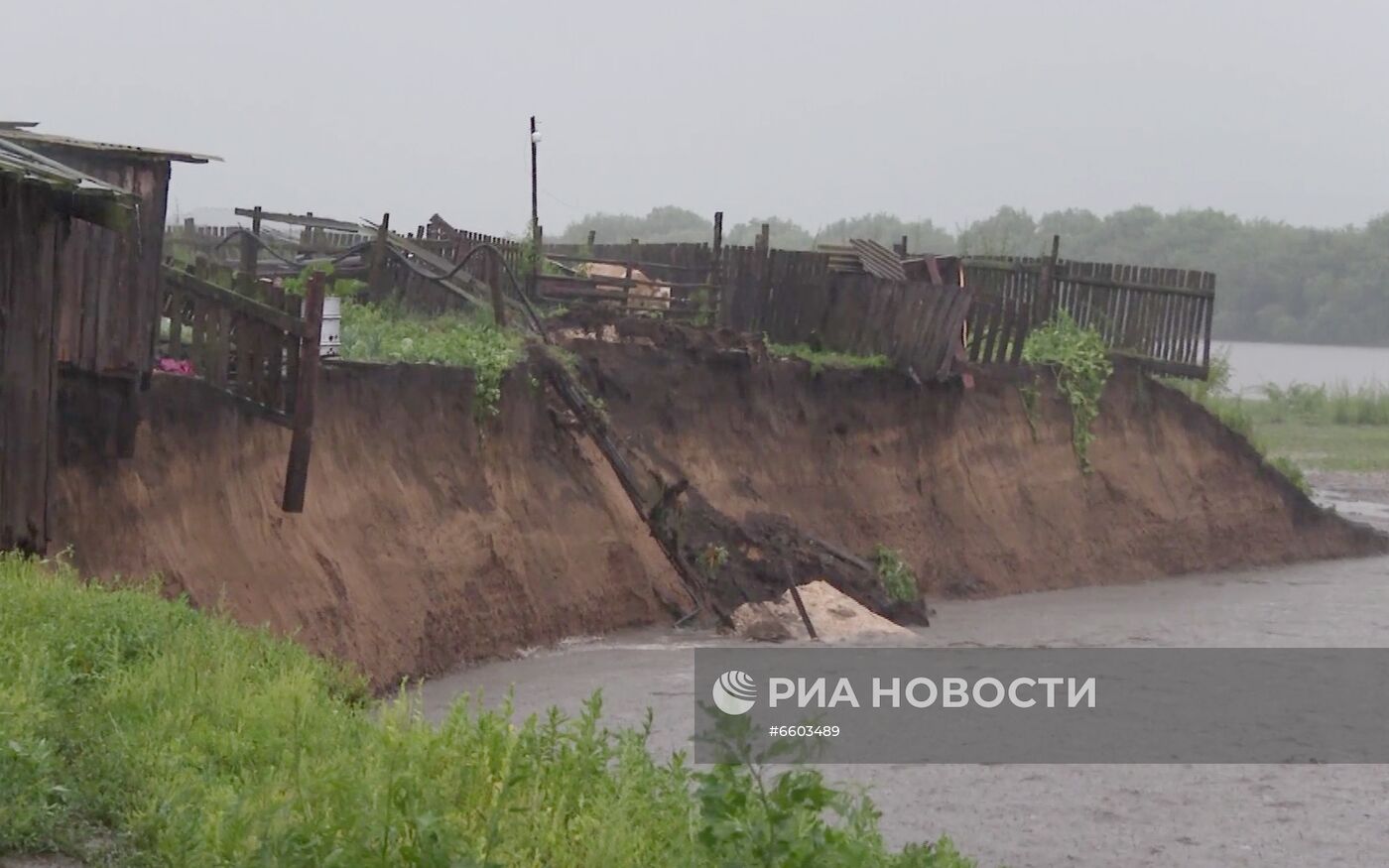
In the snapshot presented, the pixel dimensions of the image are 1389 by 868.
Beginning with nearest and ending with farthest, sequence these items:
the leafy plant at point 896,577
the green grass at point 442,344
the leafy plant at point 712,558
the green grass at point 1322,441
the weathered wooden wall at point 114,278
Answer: the weathered wooden wall at point 114,278 → the green grass at point 442,344 → the leafy plant at point 712,558 → the leafy plant at point 896,577 → the green grass at point 1322,441

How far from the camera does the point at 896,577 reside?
60.2ft

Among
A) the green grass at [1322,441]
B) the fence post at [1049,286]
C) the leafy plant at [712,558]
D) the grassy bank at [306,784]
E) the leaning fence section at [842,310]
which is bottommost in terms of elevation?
the leafy plant at [712,558]

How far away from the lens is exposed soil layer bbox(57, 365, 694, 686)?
40.8 feet

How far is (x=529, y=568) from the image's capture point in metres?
16.0

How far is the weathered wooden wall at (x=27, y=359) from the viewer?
10.7 meters

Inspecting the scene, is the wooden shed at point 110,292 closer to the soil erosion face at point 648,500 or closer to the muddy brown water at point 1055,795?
the soil erosion face at point 648,500

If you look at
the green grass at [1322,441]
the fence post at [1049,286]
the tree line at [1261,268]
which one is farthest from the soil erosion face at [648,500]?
the tree line at [1261,268]

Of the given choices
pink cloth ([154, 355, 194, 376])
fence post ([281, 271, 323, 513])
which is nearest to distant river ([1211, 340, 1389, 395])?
fence post ([281, 271, 323, 513])

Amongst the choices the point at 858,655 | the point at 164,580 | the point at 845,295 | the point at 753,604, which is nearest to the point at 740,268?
the point at 845,295

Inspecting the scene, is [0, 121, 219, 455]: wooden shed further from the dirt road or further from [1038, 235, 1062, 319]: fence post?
[1038, 235, 1062, 319]: fence post

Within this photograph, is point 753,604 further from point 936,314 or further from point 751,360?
point 936,314

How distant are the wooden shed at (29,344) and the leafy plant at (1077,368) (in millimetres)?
14432

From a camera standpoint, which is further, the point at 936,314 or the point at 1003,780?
the point at 936,314

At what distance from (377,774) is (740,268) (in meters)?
15.6
